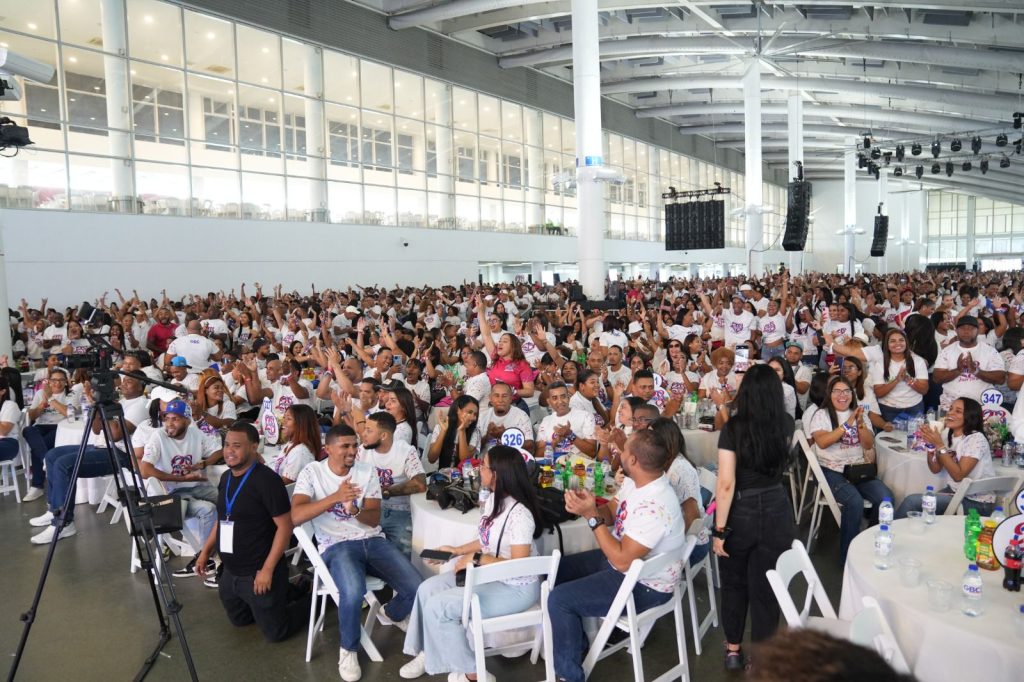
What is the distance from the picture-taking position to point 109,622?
14.7ft

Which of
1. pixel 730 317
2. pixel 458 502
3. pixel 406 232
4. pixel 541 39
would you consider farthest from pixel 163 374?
pixel 541 39

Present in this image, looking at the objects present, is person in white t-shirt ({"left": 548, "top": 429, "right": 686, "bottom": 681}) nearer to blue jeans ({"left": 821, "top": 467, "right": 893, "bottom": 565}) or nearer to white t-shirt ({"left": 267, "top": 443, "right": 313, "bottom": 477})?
blue jeans ({"left": 821, "top": 467, "right": 893, "bottom": 565})

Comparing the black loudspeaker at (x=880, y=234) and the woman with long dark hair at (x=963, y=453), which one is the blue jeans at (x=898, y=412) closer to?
the woman with long dark hair at (x=963, y=453)

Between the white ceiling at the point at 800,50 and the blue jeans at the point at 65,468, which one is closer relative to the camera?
the blue jeans at the point at 65,468

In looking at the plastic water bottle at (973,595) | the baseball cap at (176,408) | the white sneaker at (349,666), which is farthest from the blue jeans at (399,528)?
the plastic water bottle at (973,595)

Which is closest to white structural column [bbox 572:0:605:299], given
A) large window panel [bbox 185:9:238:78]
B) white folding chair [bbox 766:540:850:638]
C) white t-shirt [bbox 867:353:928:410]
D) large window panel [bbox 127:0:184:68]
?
large window panel [bbox 185:9:238:78]

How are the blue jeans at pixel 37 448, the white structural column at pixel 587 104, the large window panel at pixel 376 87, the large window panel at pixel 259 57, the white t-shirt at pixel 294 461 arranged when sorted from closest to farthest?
the white t-shirt at pixel 294 461 → the blue jeans at pixel 37 448 → the white structural column at pixel 587 104 → the large window panel at pixel 259 57 → the large window panel at pixel 376 87

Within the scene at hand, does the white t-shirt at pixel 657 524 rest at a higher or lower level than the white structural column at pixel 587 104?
lower

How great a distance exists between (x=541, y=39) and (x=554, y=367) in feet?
65.3

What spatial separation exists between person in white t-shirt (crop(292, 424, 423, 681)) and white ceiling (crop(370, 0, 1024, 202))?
1708cm

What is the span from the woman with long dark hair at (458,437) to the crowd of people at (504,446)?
0.02 meters

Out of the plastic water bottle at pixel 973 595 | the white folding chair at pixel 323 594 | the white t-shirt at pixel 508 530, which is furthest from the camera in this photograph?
the white folding chair at pixel 323 594

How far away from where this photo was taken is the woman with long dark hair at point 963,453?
449cm

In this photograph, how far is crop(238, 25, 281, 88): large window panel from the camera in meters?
19.2
